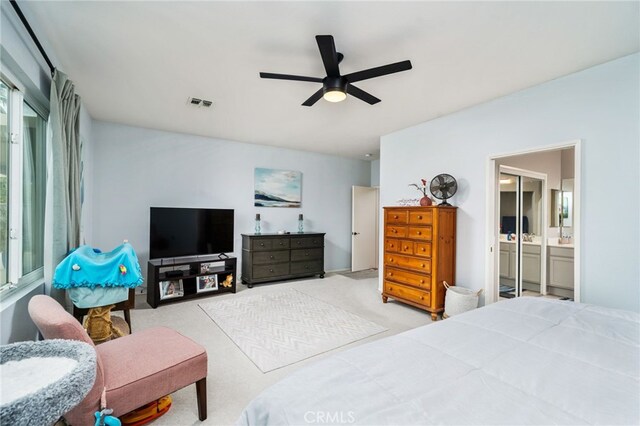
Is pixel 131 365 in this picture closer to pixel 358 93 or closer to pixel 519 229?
pixel 358 93

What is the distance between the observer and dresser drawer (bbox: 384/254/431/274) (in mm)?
3598

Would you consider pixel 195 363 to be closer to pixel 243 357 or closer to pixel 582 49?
pixel 243 357

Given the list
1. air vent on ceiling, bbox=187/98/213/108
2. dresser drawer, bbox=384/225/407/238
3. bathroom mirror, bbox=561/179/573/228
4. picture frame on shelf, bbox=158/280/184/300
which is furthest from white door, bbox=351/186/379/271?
air vent on ceiling, bbox=187/98/213/108

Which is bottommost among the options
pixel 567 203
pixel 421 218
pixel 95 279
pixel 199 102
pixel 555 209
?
pixel 95 279

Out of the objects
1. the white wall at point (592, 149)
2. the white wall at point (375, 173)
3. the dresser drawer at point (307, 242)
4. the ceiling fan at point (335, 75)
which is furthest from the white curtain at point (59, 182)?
the white wall at point (375, 173)

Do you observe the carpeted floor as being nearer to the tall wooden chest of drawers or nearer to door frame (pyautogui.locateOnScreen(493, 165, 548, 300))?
the tall wooden chest of drawers

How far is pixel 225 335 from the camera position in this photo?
3043 millimetres

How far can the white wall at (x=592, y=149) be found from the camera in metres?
2.41

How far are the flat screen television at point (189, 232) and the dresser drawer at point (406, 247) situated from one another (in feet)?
8.93

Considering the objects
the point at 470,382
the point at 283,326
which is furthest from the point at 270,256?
the point at 470,382

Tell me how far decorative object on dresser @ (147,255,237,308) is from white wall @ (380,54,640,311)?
354 cm

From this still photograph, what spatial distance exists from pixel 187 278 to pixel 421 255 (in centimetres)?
333

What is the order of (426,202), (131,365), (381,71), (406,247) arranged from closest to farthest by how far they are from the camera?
(131,365), (381,71), (426,202), (406,247)

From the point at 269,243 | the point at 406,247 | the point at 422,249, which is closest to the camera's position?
the point at 422,249
